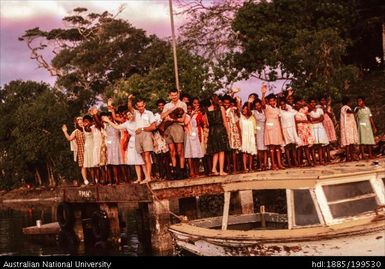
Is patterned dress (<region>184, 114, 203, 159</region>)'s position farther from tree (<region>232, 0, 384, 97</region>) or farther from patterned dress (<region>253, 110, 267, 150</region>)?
tree (<region>232, 0, 384, 97</region>)

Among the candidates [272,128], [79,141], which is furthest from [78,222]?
[272,128]

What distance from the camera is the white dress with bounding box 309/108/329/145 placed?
600 inches

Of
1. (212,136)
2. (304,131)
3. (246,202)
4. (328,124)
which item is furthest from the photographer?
(328,124)

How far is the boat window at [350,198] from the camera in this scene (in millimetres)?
9039

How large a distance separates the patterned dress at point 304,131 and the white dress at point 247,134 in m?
1.51

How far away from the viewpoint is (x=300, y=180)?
30.5ft

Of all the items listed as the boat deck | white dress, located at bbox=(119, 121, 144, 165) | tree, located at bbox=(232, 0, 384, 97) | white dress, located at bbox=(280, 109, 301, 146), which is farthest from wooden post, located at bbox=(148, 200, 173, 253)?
tree, located at bbox=(232, 0, 384, 97)

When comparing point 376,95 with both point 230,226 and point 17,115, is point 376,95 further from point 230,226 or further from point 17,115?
point 17,115

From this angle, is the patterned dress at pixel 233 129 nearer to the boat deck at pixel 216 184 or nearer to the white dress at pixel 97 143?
the boat deck at pixel 216 184

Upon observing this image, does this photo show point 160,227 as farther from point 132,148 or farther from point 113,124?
point 113,124

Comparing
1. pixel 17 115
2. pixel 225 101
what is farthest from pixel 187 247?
pixel 17 115

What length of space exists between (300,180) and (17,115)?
46553 mm

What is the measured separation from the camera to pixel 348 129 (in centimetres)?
1572

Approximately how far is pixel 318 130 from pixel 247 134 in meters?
2.32
